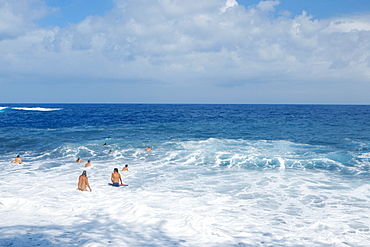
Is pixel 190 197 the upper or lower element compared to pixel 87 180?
lower

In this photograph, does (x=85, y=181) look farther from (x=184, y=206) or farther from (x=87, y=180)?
(x=184, y=206)

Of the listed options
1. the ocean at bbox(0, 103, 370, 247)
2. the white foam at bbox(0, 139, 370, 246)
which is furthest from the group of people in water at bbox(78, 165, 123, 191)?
the white foam at bbox(0, 139, 370, 246)

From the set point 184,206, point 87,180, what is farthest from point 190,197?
point 87,180

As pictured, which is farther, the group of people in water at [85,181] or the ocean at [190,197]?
the group of people in water at [85,181]

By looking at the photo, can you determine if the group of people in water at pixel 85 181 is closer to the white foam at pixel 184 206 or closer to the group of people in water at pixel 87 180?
the group of people in water at pixel 87 180

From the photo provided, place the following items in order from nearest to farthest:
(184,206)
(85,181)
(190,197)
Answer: (184,206), (190,197), (85,181)

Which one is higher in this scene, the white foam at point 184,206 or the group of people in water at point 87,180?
the group of people in water at point 87,180

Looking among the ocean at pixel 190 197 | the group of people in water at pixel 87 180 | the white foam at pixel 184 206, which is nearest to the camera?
the white foam at pixel 184 206

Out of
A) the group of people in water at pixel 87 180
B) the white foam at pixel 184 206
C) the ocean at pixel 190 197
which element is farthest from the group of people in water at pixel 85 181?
the white foam at pixel 184 206

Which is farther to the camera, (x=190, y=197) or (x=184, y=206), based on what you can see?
(x=190, y=197)

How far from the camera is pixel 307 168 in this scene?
1975 centimetres

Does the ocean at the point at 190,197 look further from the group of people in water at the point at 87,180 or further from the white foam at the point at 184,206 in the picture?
the group of people in water at the point at 87,180

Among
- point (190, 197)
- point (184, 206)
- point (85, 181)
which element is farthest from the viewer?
point (85, 181)

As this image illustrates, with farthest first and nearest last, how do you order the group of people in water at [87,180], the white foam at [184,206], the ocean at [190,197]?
1. the group of people in water at [87,180]
2. the ocean at [190,197]
3. the white foam at [184,206]
